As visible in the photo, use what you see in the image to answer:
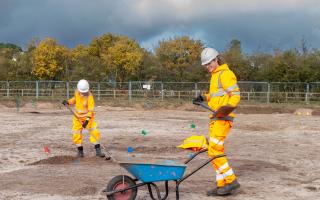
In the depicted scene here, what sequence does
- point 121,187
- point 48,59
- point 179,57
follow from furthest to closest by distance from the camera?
point 179,57 → point 48,59 → point 121,187

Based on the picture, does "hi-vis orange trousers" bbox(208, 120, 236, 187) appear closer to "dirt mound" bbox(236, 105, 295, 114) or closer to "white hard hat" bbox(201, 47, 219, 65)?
"white hard hat" bbox(201, 47, 219, 65)

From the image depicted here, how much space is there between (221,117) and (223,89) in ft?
1.30

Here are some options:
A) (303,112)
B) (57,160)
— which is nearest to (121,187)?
(57,160)

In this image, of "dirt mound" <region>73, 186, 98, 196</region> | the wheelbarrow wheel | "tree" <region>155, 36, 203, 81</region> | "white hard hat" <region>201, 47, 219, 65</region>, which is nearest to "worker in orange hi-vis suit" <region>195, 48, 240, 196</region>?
"white hard hat" <region>201, 47, 219, 65</region>

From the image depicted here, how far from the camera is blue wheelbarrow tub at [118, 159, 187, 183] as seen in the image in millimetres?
5294

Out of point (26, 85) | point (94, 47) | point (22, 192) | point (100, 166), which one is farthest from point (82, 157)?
point (94, 47)

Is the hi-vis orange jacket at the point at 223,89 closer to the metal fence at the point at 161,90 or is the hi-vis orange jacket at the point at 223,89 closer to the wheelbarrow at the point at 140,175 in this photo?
the wheelbarrow at the point at 140,175

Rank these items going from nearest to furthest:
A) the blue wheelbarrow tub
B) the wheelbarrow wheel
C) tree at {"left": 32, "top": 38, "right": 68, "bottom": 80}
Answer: the blue wheelbarrow tub, the wheelbarrow wheel, tree at {"left": 32, "top": 38, "right": 68, "bottom": 80}

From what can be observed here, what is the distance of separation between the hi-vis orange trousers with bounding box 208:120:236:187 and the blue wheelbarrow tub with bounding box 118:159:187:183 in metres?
0.81

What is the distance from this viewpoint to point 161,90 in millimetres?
31438

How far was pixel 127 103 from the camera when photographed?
29484mm

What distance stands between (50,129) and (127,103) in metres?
14.9

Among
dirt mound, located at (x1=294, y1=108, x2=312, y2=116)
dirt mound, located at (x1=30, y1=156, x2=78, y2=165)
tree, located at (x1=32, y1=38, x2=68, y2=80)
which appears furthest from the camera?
tree, located at (x1=32, y1=38, x2=68, y2=80)

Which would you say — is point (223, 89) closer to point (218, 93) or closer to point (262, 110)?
point (218, 93)
